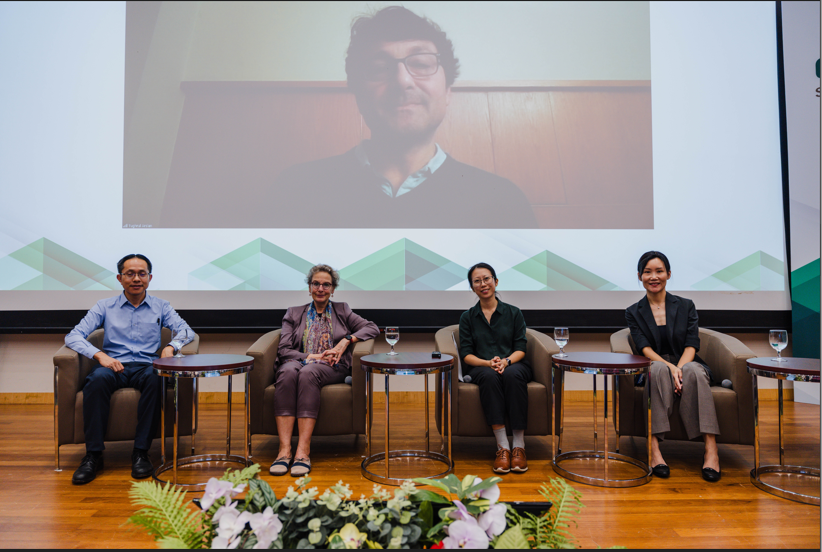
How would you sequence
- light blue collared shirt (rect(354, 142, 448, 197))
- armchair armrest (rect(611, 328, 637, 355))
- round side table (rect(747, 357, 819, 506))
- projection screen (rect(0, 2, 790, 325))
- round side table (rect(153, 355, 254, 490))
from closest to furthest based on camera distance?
round side table (rect(747, 357, 819, 506))
round side table (rect(153, 355, 254, 490))
armchair armrest (rect(611, 328, 637, 355))
projection screen (rect(0, 2, 790, 325))
light blue collared shirt (rect(354, 142, 448, 197))

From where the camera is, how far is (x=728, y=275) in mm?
3908

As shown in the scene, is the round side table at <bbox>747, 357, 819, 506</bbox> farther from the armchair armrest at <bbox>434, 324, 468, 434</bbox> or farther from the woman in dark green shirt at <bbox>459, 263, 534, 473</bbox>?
the armchair armrest at <bbox>434, 324, 468, 434</bbox>

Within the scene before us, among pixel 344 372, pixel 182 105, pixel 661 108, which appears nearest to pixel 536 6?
pixel 661 108

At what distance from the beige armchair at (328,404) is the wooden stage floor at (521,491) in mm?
180

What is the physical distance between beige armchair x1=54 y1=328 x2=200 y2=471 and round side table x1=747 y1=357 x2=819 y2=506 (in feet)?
9.25

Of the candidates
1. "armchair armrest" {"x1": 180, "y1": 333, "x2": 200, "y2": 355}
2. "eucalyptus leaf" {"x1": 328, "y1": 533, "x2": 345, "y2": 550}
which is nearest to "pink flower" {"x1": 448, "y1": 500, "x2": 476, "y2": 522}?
"eucalyptus leaf" {"x1": 328, "y1": 533, "x2": 345, "y2": 550}

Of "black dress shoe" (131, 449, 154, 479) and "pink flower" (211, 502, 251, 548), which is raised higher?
"pink flower" (211, 502, 251, 548)

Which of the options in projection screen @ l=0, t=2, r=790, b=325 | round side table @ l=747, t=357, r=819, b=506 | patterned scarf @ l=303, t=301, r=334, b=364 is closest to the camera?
round side table @ l=747, t=357, r=819, b=506

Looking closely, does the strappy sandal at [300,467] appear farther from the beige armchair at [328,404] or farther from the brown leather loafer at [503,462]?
the brown leather loafer at [503,462]

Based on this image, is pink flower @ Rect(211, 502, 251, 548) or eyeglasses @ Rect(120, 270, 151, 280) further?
eyeglasses @ Rect(120, 270, 151, 280)

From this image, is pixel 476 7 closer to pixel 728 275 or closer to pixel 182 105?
pixel 182 105

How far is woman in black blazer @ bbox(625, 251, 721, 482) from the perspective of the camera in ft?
8.43

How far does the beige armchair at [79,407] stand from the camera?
8.54 ft

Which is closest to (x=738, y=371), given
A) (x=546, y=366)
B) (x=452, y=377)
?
(x=546, y=366)
